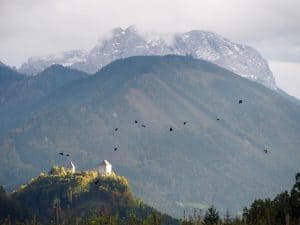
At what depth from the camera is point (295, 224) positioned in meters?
199
